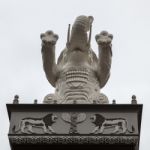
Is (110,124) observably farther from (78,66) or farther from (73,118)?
(78,66)

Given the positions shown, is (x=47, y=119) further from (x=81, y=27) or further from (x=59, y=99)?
(x=81, y=27)

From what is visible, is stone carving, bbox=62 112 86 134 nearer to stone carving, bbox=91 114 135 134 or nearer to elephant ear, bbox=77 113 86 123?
elephant ear, bbox=77 113 86 123

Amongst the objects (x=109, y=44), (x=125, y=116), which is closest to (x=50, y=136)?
(x=125, y=116)

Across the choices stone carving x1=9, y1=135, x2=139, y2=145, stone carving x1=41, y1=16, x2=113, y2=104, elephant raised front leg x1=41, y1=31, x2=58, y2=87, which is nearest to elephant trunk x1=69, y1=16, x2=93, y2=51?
stone carving x1=41, y1=16, x2=113, y2=104

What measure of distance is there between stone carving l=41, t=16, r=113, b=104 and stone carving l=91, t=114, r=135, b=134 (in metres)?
0.71

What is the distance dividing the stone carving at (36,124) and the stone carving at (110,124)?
0.52 metres

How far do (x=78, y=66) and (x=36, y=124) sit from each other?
5.84 ft

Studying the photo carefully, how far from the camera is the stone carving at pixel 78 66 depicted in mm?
8867

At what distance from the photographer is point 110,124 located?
Answer: 7.79m

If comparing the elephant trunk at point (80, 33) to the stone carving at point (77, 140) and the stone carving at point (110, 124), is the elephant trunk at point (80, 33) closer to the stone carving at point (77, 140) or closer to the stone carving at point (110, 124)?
the stone carving at point (110, 124)

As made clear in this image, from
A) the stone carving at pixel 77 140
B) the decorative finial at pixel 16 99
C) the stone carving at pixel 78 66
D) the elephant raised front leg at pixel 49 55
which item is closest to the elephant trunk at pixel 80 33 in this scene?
the stone carving at pixel 78 66

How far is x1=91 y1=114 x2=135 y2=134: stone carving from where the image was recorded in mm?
7730

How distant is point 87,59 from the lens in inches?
378

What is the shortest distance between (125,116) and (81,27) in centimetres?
184
